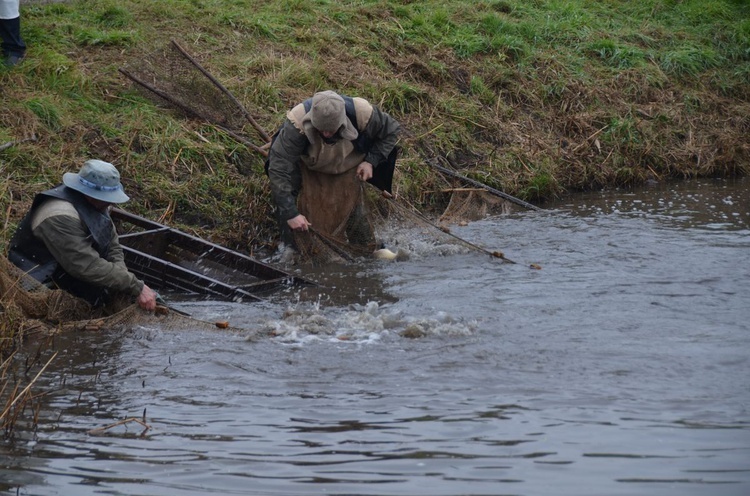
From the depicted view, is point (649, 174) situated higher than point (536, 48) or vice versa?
point (536, 48)

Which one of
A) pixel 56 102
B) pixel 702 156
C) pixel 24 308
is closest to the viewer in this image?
pixel 24 308

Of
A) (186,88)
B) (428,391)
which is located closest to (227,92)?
(186,88)

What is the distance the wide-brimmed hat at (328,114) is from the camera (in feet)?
26.7

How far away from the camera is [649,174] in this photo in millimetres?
13031

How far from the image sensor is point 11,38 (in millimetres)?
10414

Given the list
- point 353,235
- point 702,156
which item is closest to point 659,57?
point 702,156

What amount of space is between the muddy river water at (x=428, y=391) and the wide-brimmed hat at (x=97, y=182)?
967 millimetres

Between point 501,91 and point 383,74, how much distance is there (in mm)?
1808

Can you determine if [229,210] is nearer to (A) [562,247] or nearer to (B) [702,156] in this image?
(A) [562,247]

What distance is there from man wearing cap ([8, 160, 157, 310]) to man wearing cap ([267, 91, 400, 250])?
2190 mm

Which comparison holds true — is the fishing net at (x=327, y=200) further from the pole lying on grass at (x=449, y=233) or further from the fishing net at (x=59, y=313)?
the fishing net at (x=59, y=313)

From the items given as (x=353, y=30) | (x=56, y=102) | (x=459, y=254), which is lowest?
(x=459, y=254)

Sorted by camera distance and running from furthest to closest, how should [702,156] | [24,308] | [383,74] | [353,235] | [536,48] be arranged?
[536,48], [702,156], [383,74], [353,235], [24,308]

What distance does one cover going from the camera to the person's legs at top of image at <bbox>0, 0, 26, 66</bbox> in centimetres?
1034
